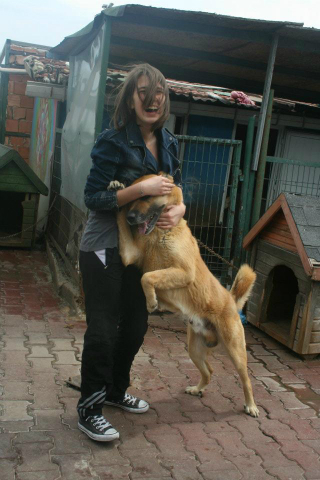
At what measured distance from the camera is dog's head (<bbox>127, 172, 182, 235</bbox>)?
2980 millimetres

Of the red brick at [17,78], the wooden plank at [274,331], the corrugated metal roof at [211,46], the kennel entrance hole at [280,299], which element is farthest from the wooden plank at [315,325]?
the red brick at [17,78]

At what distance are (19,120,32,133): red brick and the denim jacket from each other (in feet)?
30.1

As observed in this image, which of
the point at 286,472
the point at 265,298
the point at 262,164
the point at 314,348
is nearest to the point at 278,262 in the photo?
the point at 265,298

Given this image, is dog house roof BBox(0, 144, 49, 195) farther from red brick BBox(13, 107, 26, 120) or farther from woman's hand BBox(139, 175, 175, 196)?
woman's hand BBox(139, 175, 175, 196)

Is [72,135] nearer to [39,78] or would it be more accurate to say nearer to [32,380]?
[39,78]

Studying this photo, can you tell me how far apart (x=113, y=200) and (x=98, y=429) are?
1.42 m

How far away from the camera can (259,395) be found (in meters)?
4.11

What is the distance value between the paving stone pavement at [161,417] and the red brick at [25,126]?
699 cm

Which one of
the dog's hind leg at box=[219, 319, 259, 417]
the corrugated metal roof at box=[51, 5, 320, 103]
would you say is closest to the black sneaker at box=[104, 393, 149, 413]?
the dog's hind leg at box=[219, 319, 259, 417]

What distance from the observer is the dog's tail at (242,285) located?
154 inches

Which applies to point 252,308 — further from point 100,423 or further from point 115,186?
point 115,186

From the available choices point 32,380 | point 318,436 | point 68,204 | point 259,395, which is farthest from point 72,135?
point 318,436

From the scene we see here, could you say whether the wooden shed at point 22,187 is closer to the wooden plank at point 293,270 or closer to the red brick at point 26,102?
the red brick at point 26,102

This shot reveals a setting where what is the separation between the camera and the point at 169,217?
3145 mm
